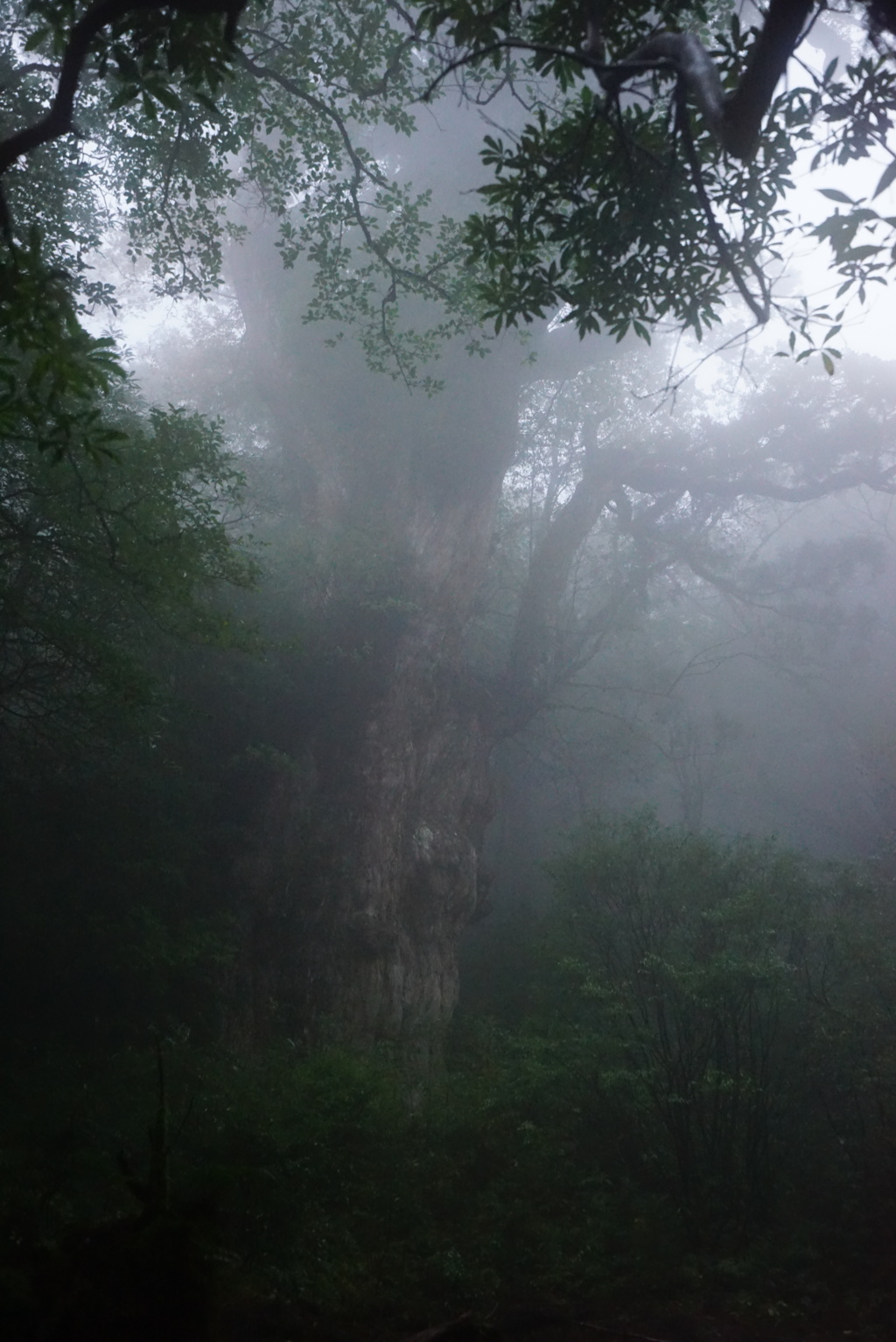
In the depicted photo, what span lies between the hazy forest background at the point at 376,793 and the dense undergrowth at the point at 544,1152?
0.04 m

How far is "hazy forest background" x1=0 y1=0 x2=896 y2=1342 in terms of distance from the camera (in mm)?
3939

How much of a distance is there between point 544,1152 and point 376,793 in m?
4.66

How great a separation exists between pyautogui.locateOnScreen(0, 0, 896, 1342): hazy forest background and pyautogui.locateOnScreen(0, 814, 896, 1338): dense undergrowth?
0.04 m

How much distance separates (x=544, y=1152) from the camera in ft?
23.6

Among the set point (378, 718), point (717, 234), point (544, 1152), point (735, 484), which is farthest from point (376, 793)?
point (735, 484)

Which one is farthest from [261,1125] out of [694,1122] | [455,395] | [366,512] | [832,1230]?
[455,395]

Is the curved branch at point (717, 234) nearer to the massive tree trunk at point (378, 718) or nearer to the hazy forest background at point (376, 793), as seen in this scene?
the hazy forest background at point (376, 793)

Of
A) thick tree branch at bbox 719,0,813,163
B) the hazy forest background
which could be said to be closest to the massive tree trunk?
the hazy forest background

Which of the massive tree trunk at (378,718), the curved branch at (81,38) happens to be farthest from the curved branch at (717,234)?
the massive tree trunk at (378,718)

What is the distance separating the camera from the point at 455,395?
1421 cm

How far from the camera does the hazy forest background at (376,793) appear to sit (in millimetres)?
3939

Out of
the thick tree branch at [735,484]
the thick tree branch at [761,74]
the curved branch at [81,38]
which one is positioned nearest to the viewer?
the thick tree branch at [761,74]

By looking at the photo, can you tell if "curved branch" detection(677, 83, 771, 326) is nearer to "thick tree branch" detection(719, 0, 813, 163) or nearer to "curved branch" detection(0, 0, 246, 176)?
"thick tree branch" detection(719, 0, 813, 163)

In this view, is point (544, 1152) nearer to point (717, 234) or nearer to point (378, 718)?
point (378, 718)
